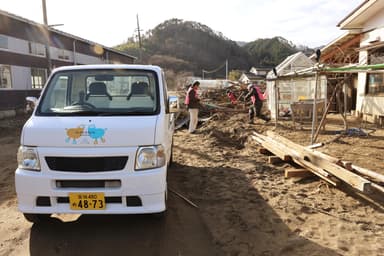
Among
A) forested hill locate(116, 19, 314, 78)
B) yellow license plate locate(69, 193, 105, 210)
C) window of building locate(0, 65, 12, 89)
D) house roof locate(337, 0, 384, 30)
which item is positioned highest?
forested hill locate(116, 19, 314, 78)

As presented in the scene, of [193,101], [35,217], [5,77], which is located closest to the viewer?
[35,217]

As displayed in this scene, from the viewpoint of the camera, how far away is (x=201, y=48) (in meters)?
74.8

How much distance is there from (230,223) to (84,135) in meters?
2.17

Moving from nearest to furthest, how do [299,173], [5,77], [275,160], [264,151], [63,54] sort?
[299,173] → [275,160] → [264,151] → [5,77] → [63,54]

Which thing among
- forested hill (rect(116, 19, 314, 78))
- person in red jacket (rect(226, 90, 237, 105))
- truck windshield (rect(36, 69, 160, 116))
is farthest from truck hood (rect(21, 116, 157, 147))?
forested hill (rect(116, 19, 314, 78))

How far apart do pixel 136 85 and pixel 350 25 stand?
1020 centimetres

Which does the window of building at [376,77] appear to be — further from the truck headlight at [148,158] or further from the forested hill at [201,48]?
the forested hill at [201,48]

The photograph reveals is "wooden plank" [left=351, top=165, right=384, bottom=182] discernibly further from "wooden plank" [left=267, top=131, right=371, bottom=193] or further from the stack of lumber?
"wooden plank" [left=267, top=131, right=371, bottom=193]

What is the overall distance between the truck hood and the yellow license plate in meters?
0.54

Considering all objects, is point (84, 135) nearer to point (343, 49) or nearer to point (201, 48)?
point (343, 49)

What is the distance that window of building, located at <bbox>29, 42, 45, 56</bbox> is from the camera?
798 inches

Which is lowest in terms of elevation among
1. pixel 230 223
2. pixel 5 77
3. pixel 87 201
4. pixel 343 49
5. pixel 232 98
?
pixel 230 223

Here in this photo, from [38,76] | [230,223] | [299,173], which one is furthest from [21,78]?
[230,223]

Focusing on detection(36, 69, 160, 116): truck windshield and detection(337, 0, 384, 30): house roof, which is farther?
detection(337, 0, 384, 30): house roof
